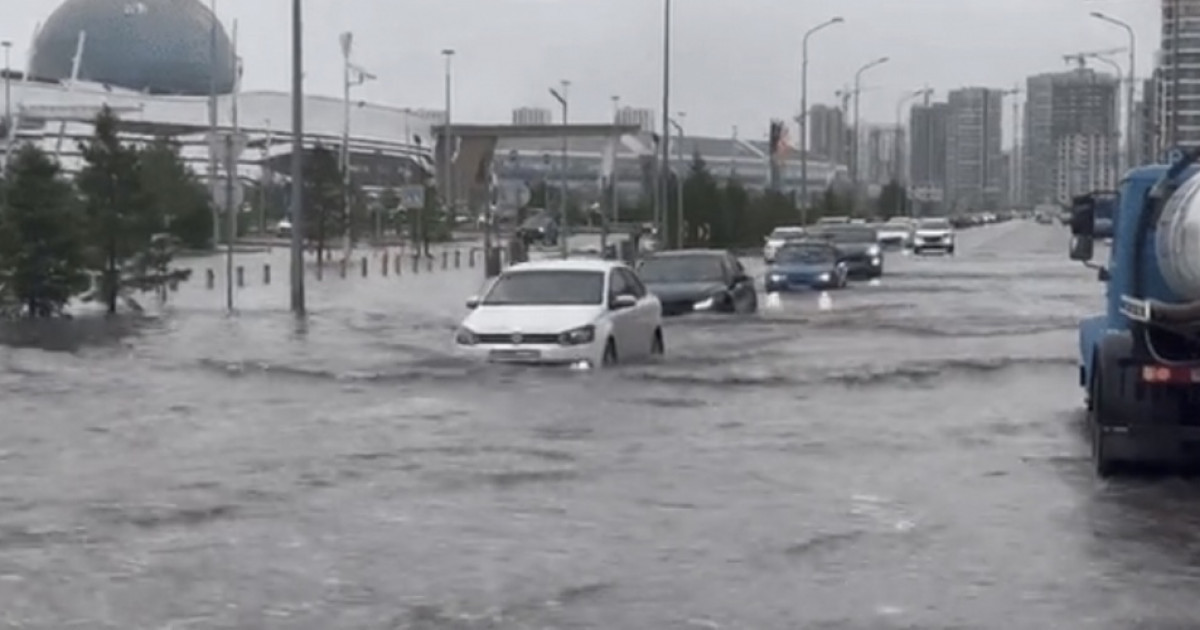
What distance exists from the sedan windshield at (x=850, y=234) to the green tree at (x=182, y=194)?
61.0 feet

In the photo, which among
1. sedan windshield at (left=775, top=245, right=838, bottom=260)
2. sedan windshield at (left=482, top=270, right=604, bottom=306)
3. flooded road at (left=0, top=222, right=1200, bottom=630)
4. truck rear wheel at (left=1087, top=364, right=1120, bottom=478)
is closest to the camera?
flooded road at (left=0, top=222, right=1200, bottom=630)

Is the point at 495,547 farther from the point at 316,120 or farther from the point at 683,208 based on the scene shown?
Answer: the point at 316,120

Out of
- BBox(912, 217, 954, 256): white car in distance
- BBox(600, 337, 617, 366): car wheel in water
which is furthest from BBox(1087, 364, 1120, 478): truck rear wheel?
BBox(912, 217, 954, 256): white car in distance

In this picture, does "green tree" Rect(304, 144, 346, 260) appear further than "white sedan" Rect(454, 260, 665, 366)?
Yes

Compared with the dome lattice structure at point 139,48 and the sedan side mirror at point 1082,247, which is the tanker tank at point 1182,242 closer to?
the sedan side mirror at point 1082,247

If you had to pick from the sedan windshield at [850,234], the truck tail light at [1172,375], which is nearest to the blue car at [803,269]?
the sedan windshield at [850,234]

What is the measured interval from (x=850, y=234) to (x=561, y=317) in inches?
1687

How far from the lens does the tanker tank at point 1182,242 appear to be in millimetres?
15703

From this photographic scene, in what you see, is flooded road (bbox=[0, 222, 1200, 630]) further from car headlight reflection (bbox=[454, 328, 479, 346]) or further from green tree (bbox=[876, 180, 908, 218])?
green tree (bbox=[876, 180, 908, 218])

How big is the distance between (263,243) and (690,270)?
183ft

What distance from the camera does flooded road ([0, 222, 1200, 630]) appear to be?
442 inches

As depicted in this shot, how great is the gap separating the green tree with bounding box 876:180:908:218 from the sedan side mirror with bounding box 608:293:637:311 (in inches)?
5291

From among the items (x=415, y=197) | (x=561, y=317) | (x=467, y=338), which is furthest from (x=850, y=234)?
(x=467, y=338)

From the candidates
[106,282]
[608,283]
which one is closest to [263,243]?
[106,282]
